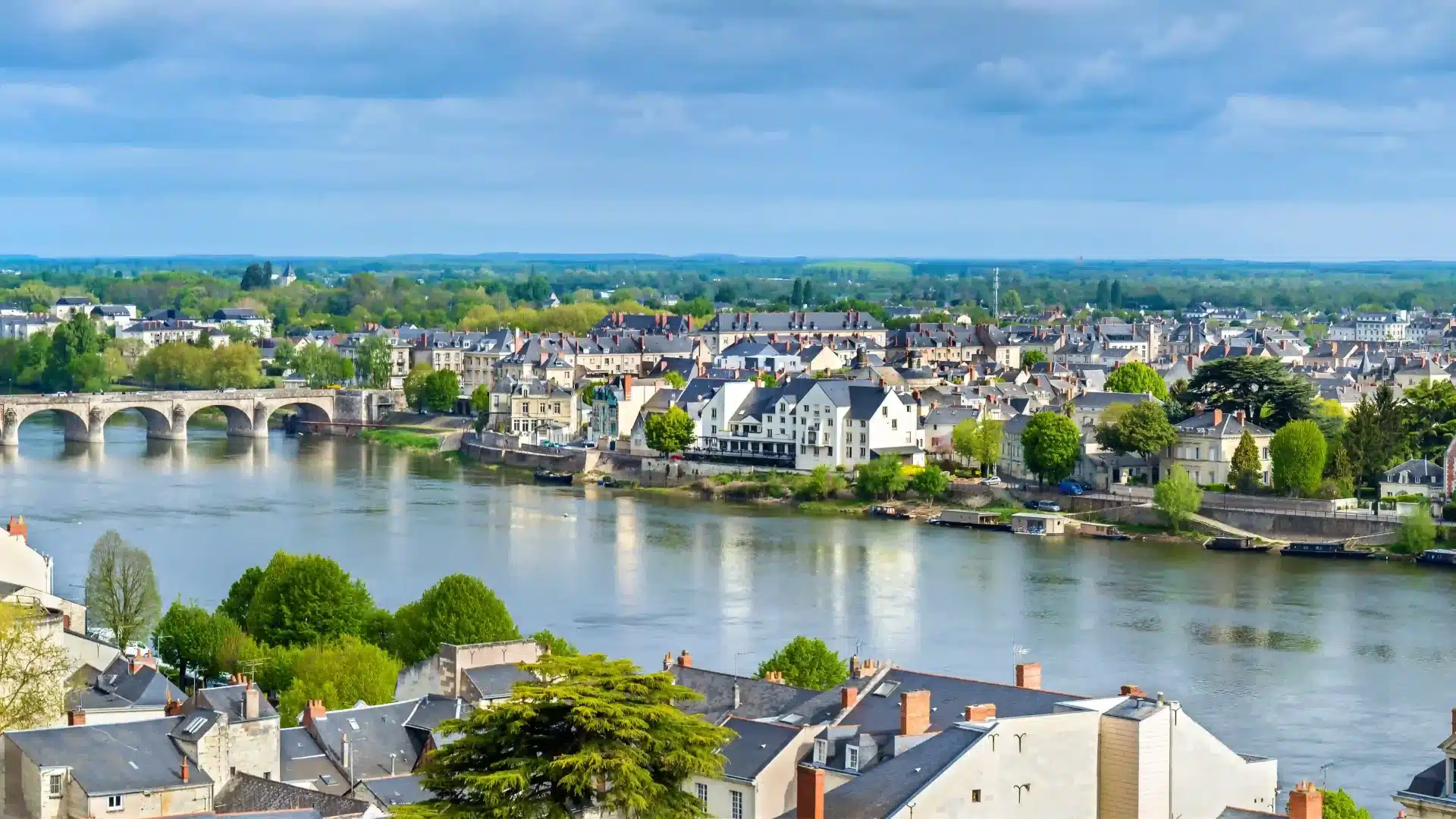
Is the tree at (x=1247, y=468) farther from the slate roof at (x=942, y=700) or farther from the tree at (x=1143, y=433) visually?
the slate roof at (x=942, y=700)

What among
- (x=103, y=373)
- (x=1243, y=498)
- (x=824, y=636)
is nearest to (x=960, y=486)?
(x=1243, y=498)

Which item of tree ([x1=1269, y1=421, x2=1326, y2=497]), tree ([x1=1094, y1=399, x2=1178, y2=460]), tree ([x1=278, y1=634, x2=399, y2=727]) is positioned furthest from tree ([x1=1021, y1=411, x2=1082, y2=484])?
tree ([x1=278, y1=634, x2=399, y2=727])

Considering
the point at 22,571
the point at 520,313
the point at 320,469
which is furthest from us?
the point at 520,313

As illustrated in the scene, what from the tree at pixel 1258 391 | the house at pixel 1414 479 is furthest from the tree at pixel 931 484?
the house at pixel 1414 479

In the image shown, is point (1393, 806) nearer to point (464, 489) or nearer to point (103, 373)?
point (464, 489)

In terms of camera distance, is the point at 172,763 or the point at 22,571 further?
the point at 22,571

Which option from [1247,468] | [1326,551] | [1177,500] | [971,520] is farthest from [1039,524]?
[1326,551]
